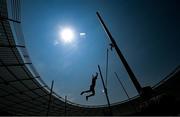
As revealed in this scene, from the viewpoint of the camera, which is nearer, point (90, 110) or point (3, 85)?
point (3, 85)

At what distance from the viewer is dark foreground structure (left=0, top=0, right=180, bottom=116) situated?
3.74m

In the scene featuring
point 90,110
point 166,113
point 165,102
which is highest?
point 90,110

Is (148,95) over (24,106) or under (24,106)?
under

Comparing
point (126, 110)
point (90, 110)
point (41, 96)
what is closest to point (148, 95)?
point (41, 96)

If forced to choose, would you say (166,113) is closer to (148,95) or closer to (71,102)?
(148,95)

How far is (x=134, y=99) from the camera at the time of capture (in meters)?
21.8

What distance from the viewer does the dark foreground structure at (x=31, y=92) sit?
12.3 ft

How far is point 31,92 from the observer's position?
1866 cm

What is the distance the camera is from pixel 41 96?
65.6ft

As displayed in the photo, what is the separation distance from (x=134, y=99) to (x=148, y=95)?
1907 cm

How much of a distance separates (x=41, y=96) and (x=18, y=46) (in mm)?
10781

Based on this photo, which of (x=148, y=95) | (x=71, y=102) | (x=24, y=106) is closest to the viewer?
(x=148, y=95)

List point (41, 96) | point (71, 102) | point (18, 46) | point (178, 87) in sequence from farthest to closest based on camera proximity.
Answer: point (71, 102) → point (41, 96) → point (178, 87) → point (18, 46)

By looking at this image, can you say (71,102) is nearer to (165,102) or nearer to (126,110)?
(126,110)
